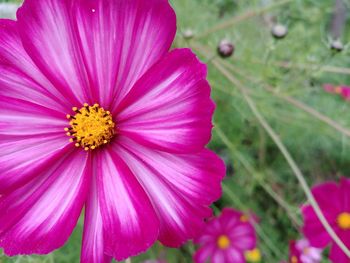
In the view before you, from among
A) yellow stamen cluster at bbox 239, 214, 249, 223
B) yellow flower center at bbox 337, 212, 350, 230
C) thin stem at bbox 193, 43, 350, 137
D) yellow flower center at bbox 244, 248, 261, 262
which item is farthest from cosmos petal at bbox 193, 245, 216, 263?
thin stem at bbox 193, 43, 350, 137

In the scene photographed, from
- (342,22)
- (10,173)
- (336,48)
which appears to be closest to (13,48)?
(10,173)

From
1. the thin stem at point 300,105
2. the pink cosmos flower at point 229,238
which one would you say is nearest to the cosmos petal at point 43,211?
the thin stem at point 300,105

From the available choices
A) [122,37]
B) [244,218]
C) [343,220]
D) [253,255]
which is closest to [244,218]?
[244,218]

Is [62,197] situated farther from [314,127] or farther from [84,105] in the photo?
[314,127]

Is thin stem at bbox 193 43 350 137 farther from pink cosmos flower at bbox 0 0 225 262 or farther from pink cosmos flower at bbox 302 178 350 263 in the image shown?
pink cosmos flower at bbox 0 0 225 262

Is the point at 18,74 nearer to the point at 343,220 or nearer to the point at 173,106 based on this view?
the point at 173,106
